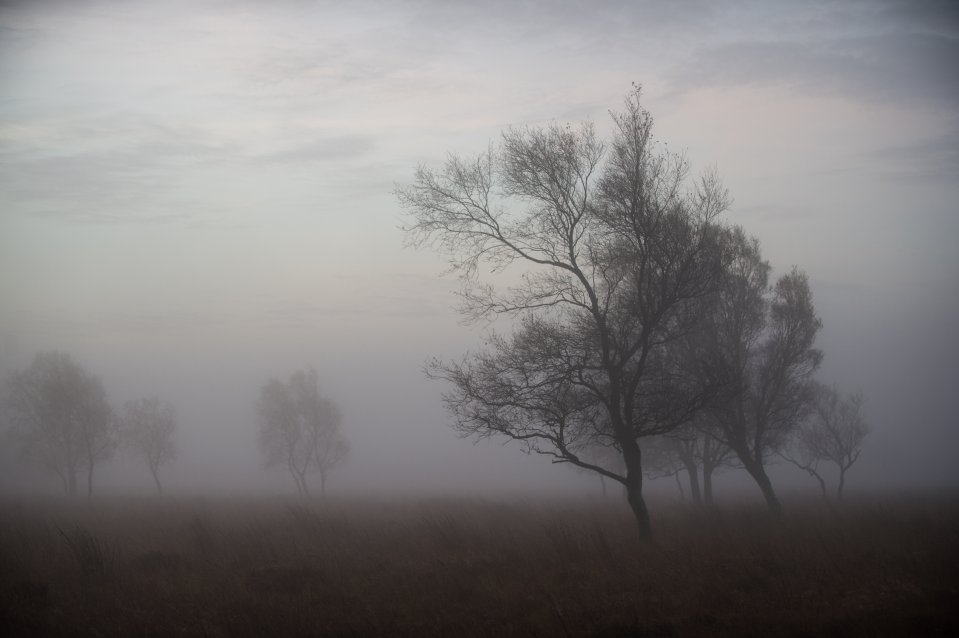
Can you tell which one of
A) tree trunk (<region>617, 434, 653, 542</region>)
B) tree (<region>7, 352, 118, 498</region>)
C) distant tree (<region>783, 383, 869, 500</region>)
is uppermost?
tree (<region>7, 352, 118, 498</region>)

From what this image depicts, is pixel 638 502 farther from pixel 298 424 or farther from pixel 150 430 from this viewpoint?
pixel 150 430

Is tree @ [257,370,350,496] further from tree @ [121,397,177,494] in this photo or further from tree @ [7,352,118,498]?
tree @ [7,352,118,498]

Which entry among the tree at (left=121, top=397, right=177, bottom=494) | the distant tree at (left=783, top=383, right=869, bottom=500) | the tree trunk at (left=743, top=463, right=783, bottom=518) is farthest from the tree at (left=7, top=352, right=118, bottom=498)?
the distant tree at (left=783, top=383, right=869, bottom=500)

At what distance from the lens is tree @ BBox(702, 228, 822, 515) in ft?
69.2

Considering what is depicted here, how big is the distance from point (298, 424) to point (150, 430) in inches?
521

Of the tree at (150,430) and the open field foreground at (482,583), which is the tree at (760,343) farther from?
the tree at (150,430)

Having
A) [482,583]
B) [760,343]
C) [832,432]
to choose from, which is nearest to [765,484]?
[760,343]

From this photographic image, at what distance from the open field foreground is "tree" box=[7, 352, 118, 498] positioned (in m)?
31.2

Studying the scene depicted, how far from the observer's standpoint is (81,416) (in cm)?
4159

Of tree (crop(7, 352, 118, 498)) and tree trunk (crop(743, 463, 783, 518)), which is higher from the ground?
tree (crop(7, 352, 118, 498))

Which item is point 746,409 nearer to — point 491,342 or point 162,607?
point 491,342

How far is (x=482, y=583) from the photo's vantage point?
10180 mm

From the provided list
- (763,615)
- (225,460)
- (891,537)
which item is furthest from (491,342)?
(225,460)

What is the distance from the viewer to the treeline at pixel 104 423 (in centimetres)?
4169
